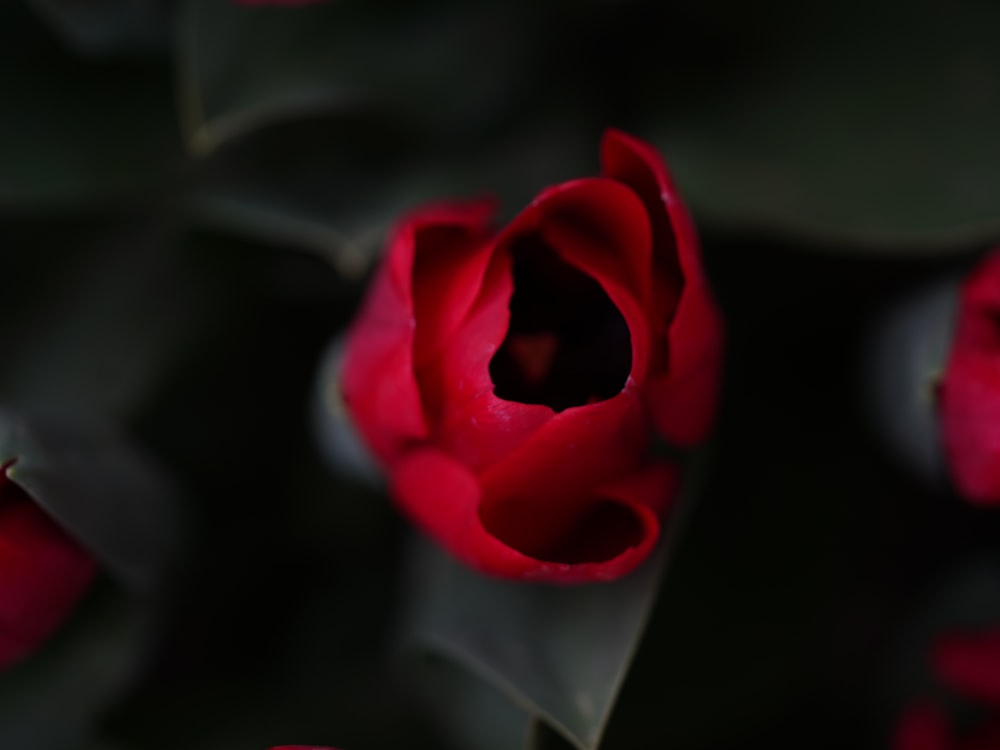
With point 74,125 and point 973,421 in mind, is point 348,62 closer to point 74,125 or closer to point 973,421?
point 74,125

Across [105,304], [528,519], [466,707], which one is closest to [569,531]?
[528,519]

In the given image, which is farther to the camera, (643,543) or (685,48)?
(685,48)

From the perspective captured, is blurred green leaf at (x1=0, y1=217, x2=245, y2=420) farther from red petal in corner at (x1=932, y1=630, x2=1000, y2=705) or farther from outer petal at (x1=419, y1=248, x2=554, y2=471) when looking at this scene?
red petal in corner at (x1=932, y1=630, x2=1000, y2=705)

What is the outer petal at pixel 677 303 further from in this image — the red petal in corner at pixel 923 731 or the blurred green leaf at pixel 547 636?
the red petal in corner at pixel 923 731

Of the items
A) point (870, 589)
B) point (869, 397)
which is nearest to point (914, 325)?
point (869, 397)

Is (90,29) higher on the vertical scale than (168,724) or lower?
higher

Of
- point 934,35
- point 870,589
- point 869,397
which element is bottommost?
point 870,589

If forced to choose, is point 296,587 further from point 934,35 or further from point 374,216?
point 934,35
